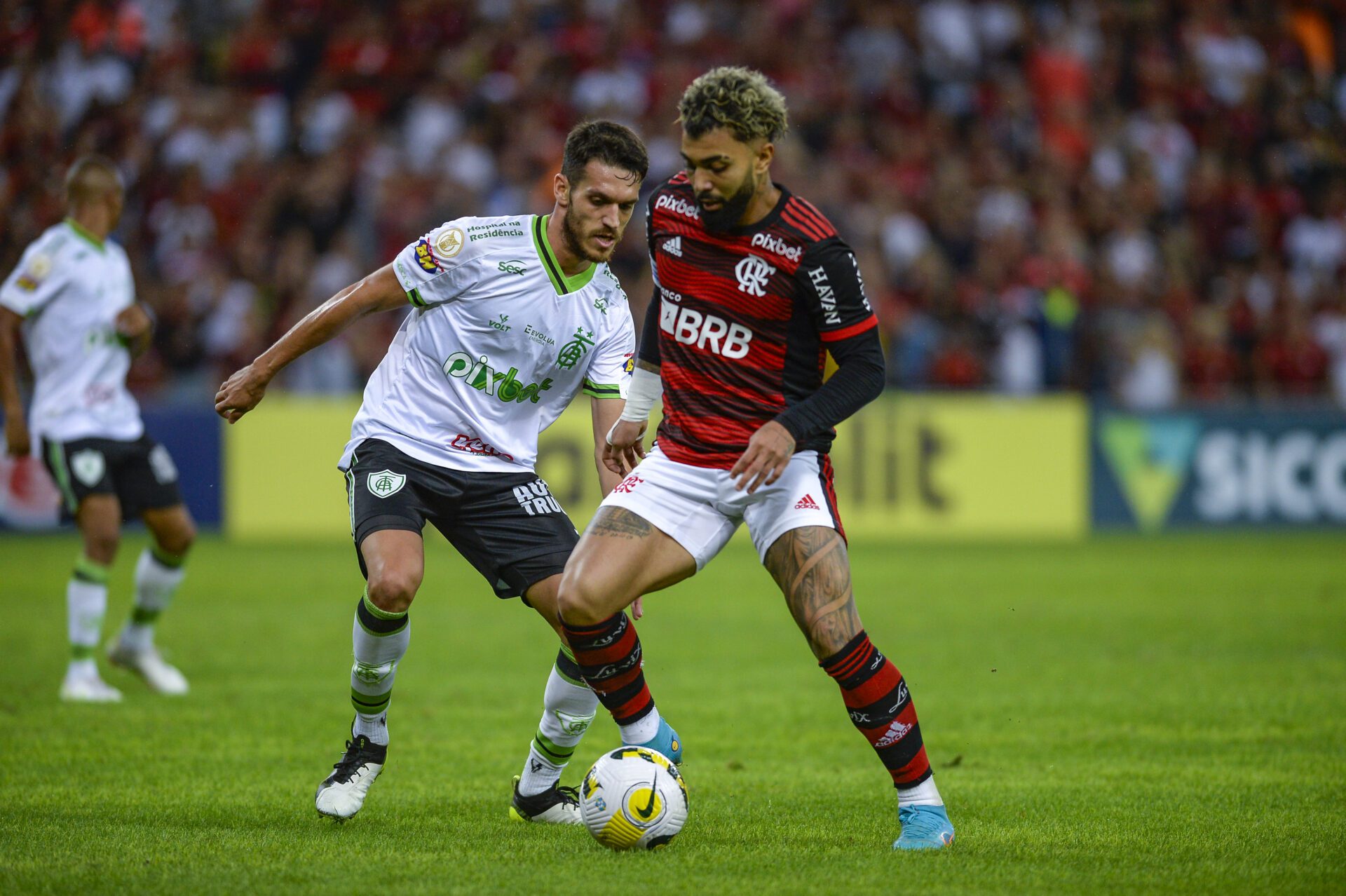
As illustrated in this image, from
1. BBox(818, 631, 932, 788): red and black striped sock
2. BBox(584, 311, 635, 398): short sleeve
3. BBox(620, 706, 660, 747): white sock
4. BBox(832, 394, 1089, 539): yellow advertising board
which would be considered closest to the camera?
BBox(818, 631, 932, 788): red and black striped sock

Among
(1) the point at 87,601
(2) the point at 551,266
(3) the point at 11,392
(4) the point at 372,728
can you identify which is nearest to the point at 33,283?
(3) the point at 11,392

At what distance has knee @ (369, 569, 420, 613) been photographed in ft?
18.0

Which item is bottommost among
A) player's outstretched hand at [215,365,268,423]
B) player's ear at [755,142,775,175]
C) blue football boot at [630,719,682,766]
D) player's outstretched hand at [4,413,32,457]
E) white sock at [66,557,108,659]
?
white sock at [66,557,108,659]

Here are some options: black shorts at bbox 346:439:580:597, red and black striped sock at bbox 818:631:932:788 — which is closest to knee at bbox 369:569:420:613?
black shorts at bbox 346:439:580:597

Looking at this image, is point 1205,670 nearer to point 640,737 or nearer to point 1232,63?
point 640,737

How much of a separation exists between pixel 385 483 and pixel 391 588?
49 centimetres

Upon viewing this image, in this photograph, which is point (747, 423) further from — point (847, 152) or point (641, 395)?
point (847, 152)

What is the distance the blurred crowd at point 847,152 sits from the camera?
18.8 m

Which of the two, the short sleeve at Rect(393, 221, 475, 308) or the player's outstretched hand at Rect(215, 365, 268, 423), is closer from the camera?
the player's outstretched hand at Rect(215, 365, 268, 423)

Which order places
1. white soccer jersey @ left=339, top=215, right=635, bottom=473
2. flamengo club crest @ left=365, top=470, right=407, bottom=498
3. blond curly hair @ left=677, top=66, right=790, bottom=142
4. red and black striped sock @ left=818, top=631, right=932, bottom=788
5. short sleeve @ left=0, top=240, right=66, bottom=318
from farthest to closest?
short sleeve @ left=0, top=240, right=66, bottom=318 → white soccer jersey @ left=339, top=215, right=635, bottom=473 → flamengo club crest @ left=365, top=470, right=407, bottom=498 → red and black striped sock @ left=818, top=631, right=932, bottom=788 → blond curly hair @ left=677, top=66, right=790, bottom=142

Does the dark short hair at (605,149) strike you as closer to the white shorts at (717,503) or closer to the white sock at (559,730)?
the white shorts at (717,503)

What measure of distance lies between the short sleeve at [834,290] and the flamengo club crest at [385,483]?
170 centimetres

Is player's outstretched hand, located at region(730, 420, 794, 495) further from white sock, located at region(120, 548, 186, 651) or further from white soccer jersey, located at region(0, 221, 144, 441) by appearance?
white soccer jersey, located at region(0, 221, 144, 441)

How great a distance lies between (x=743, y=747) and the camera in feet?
23.7
